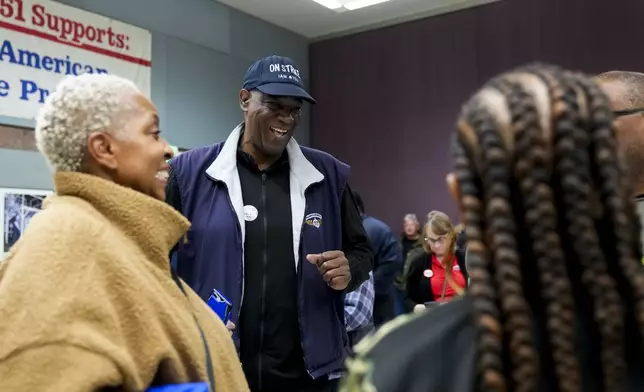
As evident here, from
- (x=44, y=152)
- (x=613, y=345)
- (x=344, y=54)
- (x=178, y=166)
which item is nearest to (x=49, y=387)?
(x=44, y=152)

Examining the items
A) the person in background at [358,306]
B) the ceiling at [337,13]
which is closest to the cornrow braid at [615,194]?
the person in background at [358,306]

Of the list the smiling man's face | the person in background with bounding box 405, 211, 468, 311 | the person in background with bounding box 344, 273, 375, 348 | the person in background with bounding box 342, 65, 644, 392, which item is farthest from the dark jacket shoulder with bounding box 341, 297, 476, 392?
the person in background with bounding box 405, 211, 468, 311

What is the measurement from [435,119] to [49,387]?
6075 millimetres

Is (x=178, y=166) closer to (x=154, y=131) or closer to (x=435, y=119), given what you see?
(x=154, y=131)

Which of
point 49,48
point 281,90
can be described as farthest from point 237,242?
point 49,48

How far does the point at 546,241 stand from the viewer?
0.73 meters

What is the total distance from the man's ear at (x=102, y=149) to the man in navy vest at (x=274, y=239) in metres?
0.54

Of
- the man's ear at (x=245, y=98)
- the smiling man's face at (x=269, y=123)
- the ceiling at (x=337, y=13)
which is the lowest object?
the smiling man's face at (x=269, y=123)

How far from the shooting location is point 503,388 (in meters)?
0.73

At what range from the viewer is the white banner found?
14.8 ft

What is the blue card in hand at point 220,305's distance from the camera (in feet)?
5.96

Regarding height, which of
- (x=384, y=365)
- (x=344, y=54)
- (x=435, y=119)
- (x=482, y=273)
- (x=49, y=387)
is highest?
(x=344, y=54)

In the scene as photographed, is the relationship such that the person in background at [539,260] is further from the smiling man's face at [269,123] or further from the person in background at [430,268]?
the person in background at [430,268]

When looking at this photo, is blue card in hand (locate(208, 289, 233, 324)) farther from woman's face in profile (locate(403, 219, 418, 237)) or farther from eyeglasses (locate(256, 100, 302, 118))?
woman's face in profile (locate(403, 219, 418, 237))
